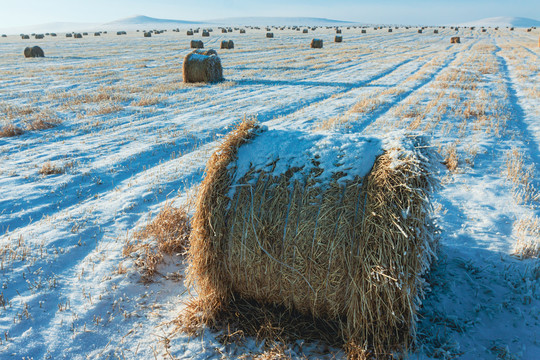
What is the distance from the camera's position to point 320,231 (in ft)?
9.65

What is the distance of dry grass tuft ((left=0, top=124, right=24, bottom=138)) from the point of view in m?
8.68

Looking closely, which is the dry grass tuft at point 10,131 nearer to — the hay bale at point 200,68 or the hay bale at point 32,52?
the hay bale at point 200,68

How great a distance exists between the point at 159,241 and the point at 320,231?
237 centimetres

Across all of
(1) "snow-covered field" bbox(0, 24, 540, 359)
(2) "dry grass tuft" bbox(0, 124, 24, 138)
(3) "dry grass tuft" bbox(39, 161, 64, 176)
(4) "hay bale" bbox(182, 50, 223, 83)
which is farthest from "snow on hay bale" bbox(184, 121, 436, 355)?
(4) "hay bale" bbox(182, 50, 223, 83)

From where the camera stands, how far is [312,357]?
9.64 ft

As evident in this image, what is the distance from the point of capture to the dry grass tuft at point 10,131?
8680 mm

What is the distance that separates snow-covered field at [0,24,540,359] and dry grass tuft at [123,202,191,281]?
13cm

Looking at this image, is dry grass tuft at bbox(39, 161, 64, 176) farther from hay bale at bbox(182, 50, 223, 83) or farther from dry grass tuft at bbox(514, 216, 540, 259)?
hay bale at bbox(182, 50, 223, 83)

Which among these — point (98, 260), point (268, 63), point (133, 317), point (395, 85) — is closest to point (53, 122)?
point (98, 260)

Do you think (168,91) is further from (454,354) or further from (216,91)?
(454,354)

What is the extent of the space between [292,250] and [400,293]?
923mm

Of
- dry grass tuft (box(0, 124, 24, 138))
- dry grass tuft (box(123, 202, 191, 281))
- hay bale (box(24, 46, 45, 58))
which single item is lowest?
dry grass tuft (box(123, 202, 191, 281))

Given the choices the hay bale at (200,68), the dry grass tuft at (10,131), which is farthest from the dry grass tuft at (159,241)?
the hay bale at (200,68)

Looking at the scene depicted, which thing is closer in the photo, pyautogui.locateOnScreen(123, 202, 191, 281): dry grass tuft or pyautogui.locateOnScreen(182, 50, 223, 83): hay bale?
pyautogui.locateOnScreen(123, 202, 191, 281): dry grass tuft
